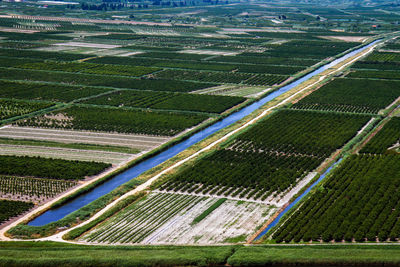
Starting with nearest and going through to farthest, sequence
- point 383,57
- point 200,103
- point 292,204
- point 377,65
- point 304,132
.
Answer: point 292,204, point 304,132, point 200,103, point 377,65, point 383,57

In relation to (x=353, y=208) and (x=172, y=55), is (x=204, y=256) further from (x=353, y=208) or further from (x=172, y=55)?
(x=172, y=55)

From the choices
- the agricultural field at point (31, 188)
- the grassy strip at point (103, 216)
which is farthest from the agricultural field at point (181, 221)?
the agricultural field at point (31, 188)

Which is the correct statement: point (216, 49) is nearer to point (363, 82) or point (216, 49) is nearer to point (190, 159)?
point (363, 82)

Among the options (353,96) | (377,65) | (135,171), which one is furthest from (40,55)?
(135,171)

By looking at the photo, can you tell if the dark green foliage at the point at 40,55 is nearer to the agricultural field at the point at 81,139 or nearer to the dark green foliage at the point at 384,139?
the agricultural field at the point at 81,139

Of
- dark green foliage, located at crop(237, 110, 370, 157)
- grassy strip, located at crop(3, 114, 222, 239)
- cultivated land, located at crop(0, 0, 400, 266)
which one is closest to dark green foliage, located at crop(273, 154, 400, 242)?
cultivated land, located at crop(0, 0, 400, 266)

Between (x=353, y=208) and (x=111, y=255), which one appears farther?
(x=353, y=208)

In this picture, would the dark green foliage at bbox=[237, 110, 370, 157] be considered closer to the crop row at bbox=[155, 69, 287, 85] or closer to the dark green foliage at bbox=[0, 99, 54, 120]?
the crop row at bbox=[155, 69, 287, 85]

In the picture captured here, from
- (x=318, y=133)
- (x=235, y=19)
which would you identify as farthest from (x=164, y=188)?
(x=235, y=19)
